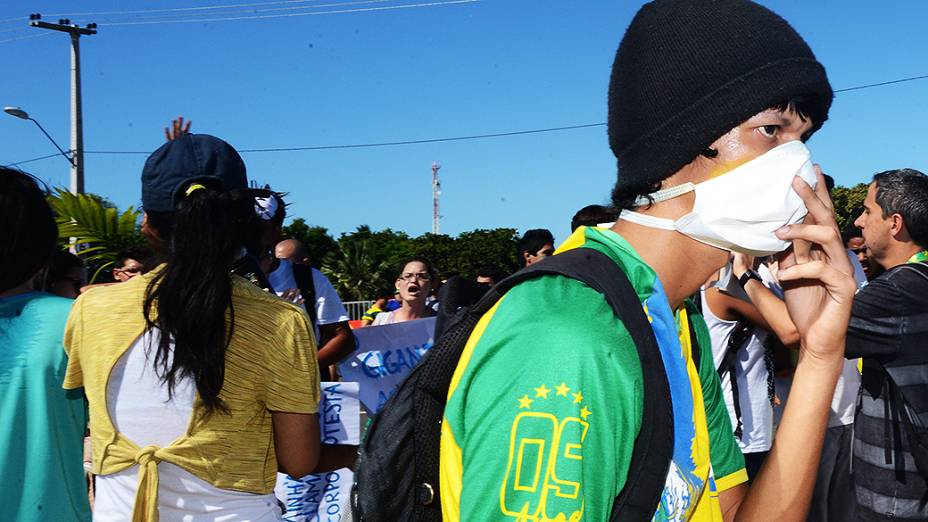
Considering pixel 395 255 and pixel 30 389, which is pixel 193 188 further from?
pixel 395 255

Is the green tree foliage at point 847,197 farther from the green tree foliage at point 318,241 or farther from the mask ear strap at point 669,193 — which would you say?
the mask ear strap at point 669,193

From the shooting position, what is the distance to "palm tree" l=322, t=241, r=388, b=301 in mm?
47250

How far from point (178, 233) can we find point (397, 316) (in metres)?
5.56

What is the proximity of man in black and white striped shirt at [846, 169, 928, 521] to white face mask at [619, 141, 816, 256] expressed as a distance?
164cm

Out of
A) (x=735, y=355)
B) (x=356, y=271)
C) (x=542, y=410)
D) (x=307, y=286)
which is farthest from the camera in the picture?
(x=356, y=271)

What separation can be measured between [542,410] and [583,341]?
0.39 feet

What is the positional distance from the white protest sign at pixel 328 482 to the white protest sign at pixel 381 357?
42.8 inches

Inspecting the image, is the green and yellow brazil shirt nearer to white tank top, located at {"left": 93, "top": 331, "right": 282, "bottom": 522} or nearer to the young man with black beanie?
the young man with black beanie

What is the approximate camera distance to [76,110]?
853 inches

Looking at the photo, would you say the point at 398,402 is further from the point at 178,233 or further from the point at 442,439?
the point at 178,233

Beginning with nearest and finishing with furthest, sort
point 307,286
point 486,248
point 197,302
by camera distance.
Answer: point 197,302, point 307,286, point 486,248

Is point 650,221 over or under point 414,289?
under

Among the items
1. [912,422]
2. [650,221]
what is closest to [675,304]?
[650,221]

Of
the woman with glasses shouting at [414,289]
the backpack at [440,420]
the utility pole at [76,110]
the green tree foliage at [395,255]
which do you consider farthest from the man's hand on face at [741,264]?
the green tree foliage at [395,255]
